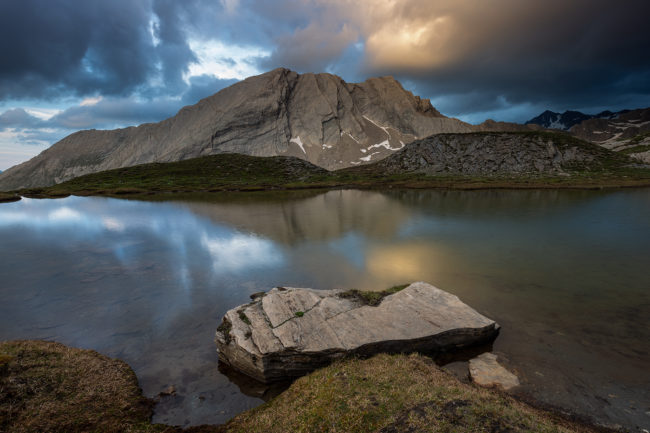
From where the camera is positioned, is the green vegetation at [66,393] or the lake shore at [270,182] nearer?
the green vegetation at [66,393]

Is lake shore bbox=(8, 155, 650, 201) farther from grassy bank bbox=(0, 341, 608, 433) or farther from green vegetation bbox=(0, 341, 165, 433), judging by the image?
green vegetation bbox=(0, 341, 165, 433)

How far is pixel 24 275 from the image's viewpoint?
91.6 feet

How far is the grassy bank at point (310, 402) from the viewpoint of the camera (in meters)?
9.17

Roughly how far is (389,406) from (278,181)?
156m

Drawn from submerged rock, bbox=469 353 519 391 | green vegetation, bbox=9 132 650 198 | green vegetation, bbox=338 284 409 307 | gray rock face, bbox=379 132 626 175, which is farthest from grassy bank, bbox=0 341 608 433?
gray rock face, bbox=379 132 626 175

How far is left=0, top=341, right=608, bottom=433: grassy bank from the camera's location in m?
9.17

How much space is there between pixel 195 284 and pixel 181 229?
2685 centimetres

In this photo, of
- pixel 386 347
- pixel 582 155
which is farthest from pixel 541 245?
pixel 582 155

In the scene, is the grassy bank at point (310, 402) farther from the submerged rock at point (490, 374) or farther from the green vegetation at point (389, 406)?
the submerged rock at point (490, 374)

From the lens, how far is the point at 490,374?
44.6 feet

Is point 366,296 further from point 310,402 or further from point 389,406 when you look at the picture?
point 389,406

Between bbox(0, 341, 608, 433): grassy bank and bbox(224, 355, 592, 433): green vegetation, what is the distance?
0.03 meters

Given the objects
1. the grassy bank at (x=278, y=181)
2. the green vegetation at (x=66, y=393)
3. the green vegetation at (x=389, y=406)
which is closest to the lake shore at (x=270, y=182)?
the grassy bank at (x=278, y=181)

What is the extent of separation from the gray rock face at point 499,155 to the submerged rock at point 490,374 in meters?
172
